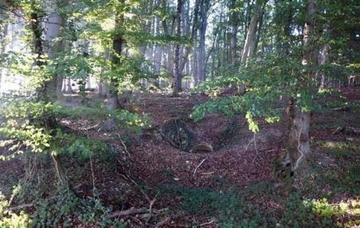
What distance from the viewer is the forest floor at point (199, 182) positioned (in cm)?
712

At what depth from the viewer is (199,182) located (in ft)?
30.5

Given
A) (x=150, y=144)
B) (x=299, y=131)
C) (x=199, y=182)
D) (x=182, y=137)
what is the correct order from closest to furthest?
(x=299, y=131) → (x=199, y=182) → (x=150, y=144) → (x=182, y=137)

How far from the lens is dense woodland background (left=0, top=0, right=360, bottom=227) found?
639cm

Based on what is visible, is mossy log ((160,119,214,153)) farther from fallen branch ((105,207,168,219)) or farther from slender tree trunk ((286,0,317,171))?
fallen branch ((105,207,168,219))

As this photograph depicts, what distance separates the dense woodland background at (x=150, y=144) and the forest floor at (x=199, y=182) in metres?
0.03

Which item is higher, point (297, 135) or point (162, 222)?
point (297, 135)

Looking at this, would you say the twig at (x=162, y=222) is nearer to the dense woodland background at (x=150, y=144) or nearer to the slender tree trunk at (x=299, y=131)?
the dense woodland background at (x=150, y=144)

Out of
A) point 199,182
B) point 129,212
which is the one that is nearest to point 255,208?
point 199,182

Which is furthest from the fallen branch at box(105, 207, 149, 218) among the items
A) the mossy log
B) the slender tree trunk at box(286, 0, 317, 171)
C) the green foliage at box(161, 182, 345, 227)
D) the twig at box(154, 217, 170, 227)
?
the mossy log

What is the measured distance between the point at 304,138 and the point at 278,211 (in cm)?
241

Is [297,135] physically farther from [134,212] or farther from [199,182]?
[134,212]

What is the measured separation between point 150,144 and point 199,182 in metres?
2.69

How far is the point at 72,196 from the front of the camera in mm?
6949

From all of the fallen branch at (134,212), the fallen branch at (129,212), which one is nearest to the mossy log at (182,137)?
the fallen branch at (134,212)
